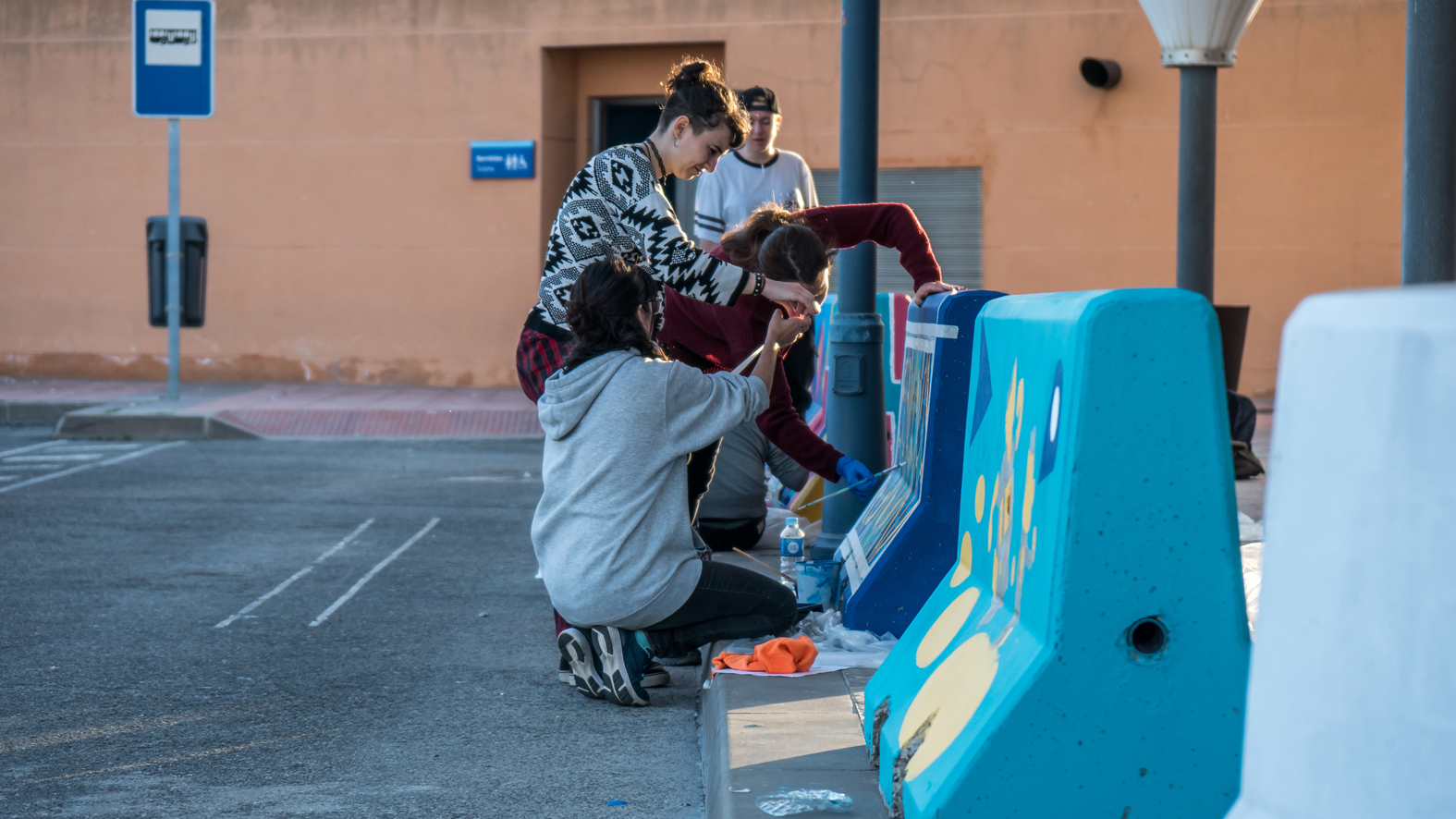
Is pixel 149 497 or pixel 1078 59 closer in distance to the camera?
pixel 149 497

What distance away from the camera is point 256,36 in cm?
1481

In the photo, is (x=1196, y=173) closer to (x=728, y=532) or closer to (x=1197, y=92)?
(x=1197, y=92)

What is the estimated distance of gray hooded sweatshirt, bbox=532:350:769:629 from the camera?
3.97m

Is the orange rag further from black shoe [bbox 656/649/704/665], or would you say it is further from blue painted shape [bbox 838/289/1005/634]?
black shoe [bbox 656/649/704/665]

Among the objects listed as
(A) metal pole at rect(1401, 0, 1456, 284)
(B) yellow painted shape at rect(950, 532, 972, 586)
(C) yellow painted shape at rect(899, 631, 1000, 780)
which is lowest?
(C) yellow painted shape at rect(899, 631, 1000, 780)

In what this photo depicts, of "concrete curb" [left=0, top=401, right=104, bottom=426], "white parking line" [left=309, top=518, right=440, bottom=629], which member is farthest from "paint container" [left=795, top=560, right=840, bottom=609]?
"concrete curb" [left=0, top=401, right=104, bottom=426]

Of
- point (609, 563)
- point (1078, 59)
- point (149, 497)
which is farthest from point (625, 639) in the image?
point (1078, 59)

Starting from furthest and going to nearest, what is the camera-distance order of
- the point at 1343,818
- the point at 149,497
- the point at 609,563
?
1. the point at 149,497
2. the point at 609,563
3. the point at 1343,818

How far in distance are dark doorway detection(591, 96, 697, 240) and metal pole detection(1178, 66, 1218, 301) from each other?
8.33 m

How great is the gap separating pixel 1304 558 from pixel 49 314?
630 inches

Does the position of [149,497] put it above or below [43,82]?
below

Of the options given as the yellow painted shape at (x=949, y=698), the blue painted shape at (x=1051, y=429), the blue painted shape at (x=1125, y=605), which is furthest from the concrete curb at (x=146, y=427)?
the blue painted shape at (x=1125, y=605)

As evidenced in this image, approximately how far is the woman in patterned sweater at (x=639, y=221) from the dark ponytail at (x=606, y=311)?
1.24 ft

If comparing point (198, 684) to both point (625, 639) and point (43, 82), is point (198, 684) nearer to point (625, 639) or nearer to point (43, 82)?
point (625, 639)
